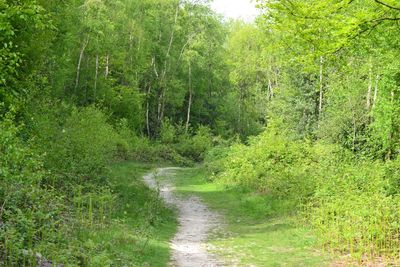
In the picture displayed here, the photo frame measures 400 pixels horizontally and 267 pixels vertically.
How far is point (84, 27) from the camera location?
110ft

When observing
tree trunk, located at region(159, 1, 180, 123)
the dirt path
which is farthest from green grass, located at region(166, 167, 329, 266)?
tree trunk, located at region(159, 1, 180, 123)

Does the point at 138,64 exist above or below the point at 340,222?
above

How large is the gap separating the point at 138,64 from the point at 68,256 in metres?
37.1

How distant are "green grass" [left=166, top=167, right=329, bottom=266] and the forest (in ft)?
0.20

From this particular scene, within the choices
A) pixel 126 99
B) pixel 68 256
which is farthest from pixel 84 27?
pixel 68 256

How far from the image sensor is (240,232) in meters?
12.9

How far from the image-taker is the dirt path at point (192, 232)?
31.1 ft

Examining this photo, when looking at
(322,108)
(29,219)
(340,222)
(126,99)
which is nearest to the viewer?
(29,219)

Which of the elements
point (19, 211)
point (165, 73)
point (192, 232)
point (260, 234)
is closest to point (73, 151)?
point (192, 232)

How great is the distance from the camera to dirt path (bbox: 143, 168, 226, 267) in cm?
947

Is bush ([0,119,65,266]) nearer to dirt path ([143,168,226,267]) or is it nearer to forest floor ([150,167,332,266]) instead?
dirt path ([143,168,226,267])

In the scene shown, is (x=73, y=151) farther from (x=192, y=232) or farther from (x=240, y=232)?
(x=240, y=232)

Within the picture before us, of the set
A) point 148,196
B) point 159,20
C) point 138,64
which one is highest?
point 159,20

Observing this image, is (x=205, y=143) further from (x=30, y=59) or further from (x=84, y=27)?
(x=30, y=59)
